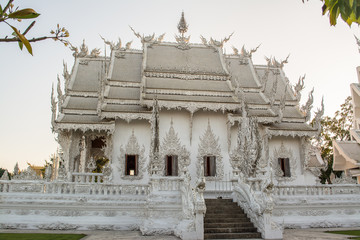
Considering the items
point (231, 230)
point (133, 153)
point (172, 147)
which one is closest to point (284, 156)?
point (172, 147)

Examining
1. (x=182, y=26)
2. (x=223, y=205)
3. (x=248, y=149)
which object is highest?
A: (x=182, y=26)

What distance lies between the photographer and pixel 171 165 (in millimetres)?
14125

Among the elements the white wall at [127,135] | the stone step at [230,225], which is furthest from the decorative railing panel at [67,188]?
the white wall at [127,135]

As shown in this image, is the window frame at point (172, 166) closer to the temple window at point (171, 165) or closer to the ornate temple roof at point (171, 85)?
the temple window at point (171, 165)

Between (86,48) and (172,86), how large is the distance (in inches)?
230

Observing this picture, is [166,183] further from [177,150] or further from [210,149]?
[210,149]

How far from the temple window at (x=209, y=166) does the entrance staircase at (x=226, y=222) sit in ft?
12.2

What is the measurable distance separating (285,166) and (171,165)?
5.23m

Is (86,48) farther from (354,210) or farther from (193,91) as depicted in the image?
(354,210)

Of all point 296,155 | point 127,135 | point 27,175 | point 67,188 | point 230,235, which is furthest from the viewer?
point 296,155

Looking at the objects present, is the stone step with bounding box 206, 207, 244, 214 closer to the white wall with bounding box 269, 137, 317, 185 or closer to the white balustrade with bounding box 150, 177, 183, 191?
the white balustrade with bounding box 150, 177, 183, 191

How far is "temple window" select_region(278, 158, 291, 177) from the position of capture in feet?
49.4

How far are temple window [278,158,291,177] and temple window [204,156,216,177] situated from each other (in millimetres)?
3209

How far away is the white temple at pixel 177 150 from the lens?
9.88m
